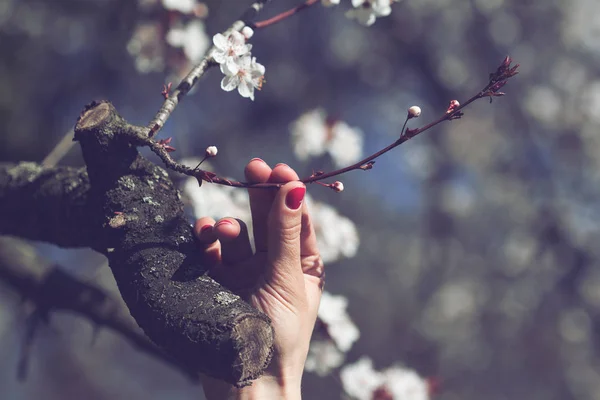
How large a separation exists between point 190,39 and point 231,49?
4.22 ft

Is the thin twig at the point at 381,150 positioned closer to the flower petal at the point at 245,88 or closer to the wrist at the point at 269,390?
the flower petal at the point at 245,88

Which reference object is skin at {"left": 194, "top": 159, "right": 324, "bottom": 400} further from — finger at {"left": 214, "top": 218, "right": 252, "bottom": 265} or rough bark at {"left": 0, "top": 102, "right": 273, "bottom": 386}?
rough bark at {"left": 0, "top": 102, "right": 273, "bottom": 386}

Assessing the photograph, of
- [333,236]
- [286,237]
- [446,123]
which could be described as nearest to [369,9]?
[286,237]

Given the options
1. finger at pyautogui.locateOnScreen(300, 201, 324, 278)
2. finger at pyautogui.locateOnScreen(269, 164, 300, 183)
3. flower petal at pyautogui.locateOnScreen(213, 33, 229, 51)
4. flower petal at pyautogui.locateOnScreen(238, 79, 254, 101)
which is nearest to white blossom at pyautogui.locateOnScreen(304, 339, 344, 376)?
finger at pyautogui.locateOnScreen(300, 201, 324, 278)

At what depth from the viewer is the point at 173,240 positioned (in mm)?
1434

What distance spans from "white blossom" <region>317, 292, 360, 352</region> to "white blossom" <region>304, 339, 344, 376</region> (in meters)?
0.13

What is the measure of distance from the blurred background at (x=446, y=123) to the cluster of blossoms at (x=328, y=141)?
1.59 meters

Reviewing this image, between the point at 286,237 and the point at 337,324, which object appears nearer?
the point at 286,237

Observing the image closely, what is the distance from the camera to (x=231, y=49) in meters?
1.55

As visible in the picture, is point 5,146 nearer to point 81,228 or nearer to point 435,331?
point 81,228

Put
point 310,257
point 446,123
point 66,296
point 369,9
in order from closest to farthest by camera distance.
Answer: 1. point 310,257
2. point 369,9
3. point 66,296
4. point 446,123

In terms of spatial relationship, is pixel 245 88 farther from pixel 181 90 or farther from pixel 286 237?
pixel 286 237

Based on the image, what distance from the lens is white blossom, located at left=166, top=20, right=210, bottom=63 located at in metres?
2.71

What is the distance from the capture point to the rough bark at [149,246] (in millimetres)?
1235
